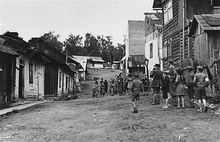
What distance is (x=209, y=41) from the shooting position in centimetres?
1337

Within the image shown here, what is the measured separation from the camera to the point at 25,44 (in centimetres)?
1716

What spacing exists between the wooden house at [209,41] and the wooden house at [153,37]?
1091cm

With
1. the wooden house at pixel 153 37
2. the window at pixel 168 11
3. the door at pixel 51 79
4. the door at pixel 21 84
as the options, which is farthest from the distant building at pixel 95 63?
the door at pixel 21 84

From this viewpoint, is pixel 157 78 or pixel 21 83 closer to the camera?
pixel 157 78

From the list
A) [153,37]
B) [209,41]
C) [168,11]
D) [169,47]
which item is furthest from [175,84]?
[153,37]

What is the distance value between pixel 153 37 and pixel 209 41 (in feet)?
51.5

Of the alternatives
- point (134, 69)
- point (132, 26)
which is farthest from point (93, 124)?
point (132, 26)

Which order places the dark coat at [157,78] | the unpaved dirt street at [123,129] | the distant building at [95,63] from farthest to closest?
the distant building at [95,63]
the dark coat at [157,78]
the unpaved dirt street at [123,129]

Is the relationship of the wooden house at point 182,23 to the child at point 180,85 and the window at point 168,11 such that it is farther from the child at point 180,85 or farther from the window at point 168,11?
the child at point 180,85

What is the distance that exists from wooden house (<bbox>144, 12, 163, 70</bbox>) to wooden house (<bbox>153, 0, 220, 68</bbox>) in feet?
15.9

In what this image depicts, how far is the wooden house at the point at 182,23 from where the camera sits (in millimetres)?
17953

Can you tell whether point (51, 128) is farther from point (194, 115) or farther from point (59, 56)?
point (59, 56)

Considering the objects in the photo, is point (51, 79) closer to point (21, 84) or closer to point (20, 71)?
point (21, 84)

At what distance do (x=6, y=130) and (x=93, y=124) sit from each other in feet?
7.84
